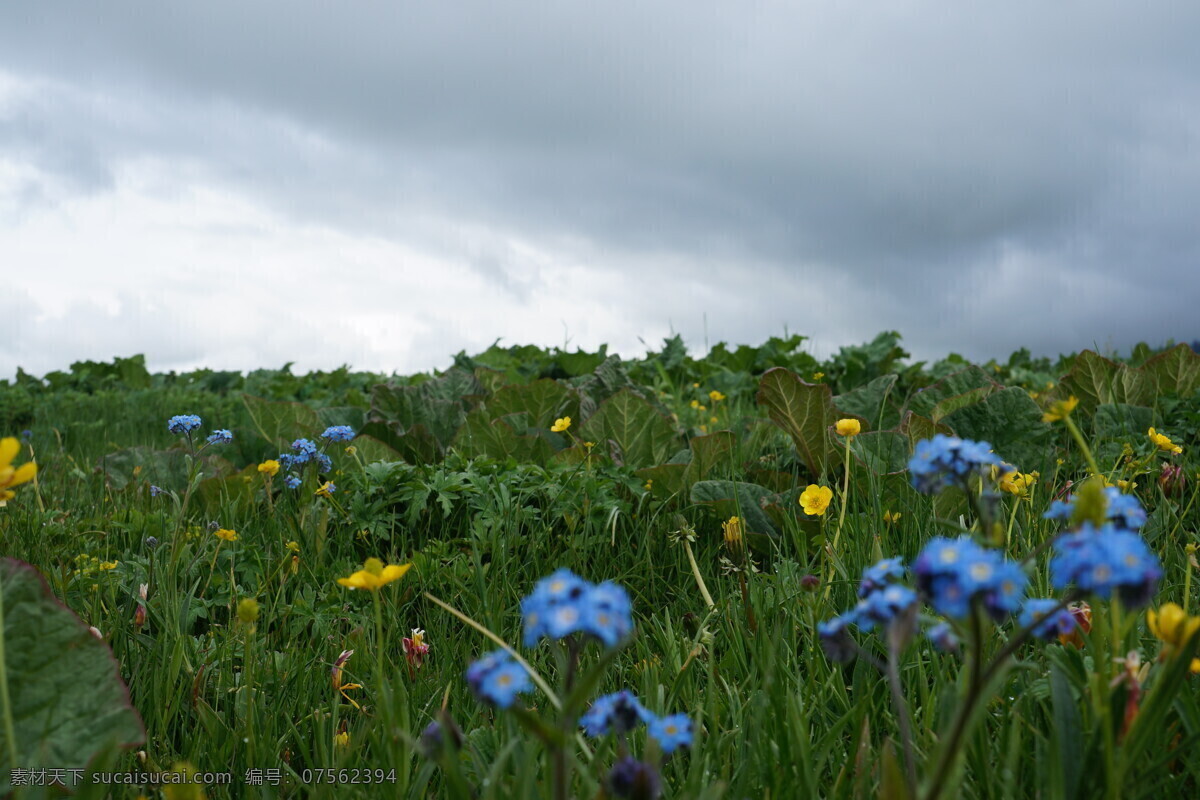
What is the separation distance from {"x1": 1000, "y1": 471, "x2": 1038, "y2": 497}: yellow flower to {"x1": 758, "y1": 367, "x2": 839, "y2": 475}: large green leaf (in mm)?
834

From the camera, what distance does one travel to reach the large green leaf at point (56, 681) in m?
1.22

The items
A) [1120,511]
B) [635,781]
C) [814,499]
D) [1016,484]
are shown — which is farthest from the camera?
[814,499]

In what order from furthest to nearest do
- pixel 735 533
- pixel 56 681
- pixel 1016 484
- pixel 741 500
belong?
pixel 741 500 < pixel 735 533 < pixel 1016 484 < pixel 56 681

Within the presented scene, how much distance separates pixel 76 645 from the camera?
4.15ft

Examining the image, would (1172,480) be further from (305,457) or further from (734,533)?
(305,457)

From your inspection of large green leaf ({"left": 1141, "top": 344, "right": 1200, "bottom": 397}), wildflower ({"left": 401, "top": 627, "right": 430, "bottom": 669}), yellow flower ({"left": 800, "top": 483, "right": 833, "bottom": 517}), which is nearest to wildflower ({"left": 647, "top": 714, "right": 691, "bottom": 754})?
wildflower ({"left": 401, "top": 627, "right": 430, "bottom": 669})

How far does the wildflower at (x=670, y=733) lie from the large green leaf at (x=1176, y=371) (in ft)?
12.7

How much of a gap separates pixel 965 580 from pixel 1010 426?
2619mm

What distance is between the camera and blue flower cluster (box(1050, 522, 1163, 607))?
727 millimetres

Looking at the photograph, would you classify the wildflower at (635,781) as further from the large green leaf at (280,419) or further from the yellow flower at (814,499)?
the large green leaf at (280,419)

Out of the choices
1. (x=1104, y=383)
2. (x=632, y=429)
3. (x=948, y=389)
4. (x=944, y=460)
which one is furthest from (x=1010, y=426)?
(x=944, y=460)

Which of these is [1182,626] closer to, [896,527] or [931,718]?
[931,718]

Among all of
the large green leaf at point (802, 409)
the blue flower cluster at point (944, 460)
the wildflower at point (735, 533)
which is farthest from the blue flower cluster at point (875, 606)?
the large green leaf at point (802, 409)

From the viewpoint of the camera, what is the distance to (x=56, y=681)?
1.25m
